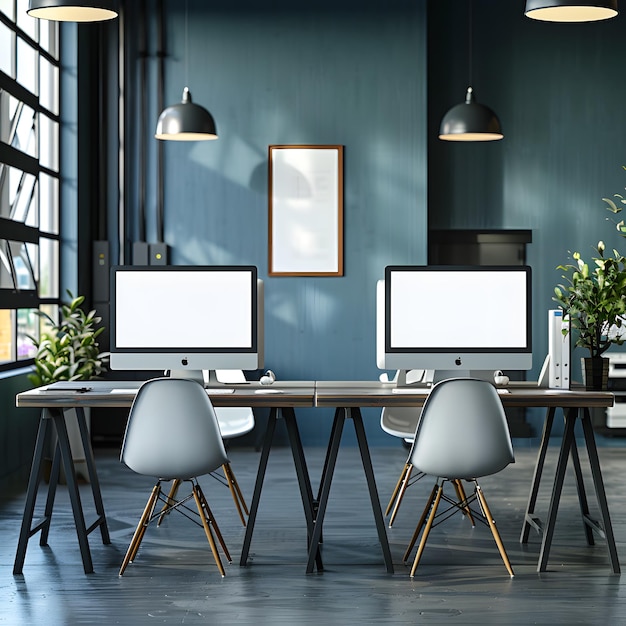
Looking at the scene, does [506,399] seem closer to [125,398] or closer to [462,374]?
[462,374]

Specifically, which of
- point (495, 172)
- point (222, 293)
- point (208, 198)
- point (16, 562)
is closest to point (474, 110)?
point (495, 172)

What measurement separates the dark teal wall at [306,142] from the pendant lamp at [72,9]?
3.43 m

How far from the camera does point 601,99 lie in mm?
7945

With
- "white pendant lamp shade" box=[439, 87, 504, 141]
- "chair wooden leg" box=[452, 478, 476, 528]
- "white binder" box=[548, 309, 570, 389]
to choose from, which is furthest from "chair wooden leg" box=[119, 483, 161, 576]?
"white pendant lamp shade" box=[439, 87, 504, 141]

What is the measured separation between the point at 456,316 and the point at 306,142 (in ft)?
11.4

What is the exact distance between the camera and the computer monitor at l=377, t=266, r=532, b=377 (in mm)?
4434

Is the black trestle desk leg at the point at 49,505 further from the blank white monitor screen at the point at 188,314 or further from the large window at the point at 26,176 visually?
the large window at the point at 26,176

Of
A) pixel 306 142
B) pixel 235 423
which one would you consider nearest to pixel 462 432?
pixel 235 423

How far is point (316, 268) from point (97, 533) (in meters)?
3.36

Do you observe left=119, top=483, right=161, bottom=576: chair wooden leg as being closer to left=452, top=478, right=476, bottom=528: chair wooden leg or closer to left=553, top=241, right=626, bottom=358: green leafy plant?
left=452, top=478, right=476, bottom=528: chair wooden leg

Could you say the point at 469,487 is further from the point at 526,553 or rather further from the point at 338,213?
the point at 338,213

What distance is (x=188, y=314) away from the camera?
443 centimetres

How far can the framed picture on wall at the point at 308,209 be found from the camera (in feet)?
24.7

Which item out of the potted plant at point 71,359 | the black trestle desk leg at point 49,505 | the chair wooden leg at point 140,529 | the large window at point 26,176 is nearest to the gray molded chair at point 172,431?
the chair wooden leg at point 140,529
